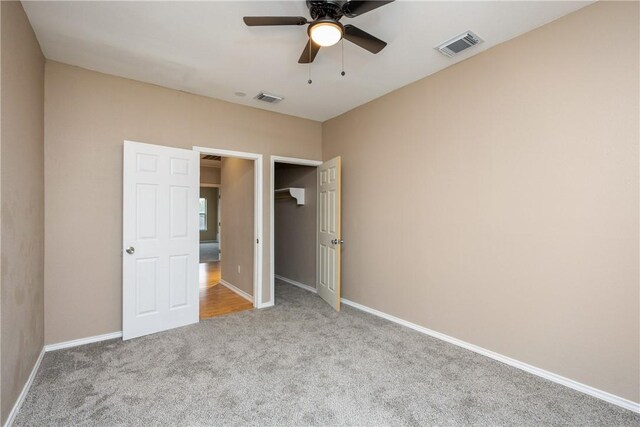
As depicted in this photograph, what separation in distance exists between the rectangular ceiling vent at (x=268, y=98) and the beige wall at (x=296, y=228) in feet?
4.43

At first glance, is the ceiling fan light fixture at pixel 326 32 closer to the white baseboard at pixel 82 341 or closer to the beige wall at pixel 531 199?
the beige wall at pixel 531 199

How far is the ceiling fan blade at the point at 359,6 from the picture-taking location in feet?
5.78

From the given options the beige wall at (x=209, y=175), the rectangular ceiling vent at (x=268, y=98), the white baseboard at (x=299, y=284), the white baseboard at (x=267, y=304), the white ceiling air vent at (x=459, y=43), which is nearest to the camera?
the white ceiling air vent at (x=459, y=43)

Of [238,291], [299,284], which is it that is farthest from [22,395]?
[299,284]

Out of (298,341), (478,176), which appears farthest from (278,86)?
(298,341)

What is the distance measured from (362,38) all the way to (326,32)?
1.04 feet

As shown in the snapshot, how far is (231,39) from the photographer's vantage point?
99.0 inches

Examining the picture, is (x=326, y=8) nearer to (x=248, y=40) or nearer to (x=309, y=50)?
(x=309, y=50)

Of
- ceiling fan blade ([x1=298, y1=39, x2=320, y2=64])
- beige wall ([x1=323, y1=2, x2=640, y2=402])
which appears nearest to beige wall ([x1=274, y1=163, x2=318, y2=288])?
beige wall ([x1=323, y1=2, x2=640, y2=402])

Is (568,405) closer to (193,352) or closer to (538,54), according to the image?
(538,54)

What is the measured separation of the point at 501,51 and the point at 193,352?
3.83m

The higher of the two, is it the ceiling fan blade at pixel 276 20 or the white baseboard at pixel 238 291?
the ceiling fan blade at pixel 276 20

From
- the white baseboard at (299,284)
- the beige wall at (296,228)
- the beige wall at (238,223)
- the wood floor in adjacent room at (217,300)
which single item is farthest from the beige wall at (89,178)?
the white baseboard at (299,284)

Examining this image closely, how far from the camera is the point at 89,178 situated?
9.77 feet
